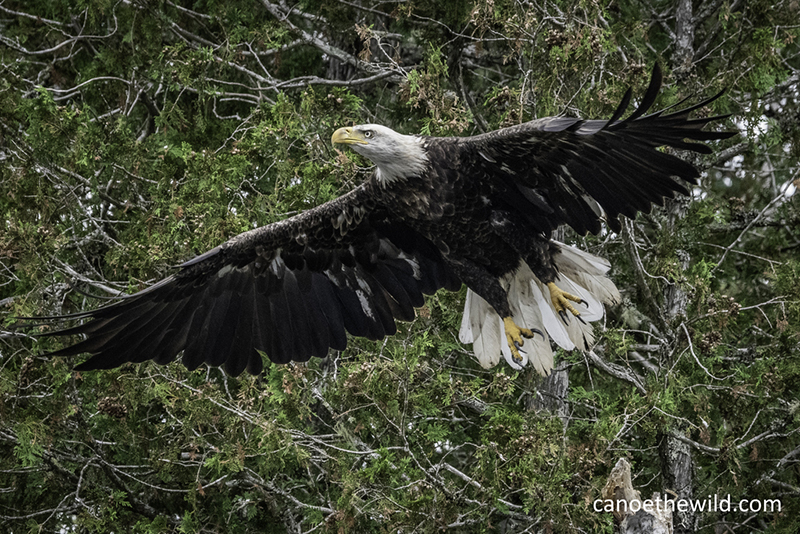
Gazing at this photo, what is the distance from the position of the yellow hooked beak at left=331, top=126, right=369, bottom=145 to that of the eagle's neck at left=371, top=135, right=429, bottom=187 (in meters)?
0.13

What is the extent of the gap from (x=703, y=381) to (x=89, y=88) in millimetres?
5184

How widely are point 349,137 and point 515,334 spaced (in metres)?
1.42

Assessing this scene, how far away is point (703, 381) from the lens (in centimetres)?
523

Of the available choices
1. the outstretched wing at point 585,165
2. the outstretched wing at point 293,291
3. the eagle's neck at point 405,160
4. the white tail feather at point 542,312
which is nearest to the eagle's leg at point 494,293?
the white tail feather at point 542,312

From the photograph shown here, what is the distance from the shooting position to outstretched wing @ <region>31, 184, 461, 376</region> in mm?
4855

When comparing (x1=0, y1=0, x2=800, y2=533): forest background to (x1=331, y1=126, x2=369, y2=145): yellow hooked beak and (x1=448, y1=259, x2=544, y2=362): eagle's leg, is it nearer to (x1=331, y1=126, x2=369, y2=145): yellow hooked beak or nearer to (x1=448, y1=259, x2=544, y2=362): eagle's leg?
(x1=448, y1=259, x2=544, y2=362): eagle's leg

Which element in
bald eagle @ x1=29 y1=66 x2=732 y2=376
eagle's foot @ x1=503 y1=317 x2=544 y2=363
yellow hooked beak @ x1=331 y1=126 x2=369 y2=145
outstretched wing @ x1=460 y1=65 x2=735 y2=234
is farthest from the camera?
eagle's foot @ x1=503 y1=317 x2=544 y2=363

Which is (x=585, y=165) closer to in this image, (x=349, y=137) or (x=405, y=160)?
(x=405, y=160)

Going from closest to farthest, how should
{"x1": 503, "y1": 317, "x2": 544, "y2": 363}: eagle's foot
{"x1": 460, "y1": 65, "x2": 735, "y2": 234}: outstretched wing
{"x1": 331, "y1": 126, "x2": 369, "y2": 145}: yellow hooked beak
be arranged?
{"x1": 460, "y1": 65, "x2": 735, "y2": 234}: outstretched wing → {"x1": 331, "y1": 126, "x2": 369, "y2": 145}: yellow hooked beak → {"x1": 503, "y1": 317, "x2": 544, "y2": 363}: eagle's foot

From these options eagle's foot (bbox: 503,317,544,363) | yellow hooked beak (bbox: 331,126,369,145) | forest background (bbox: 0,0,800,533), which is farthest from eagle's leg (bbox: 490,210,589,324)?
yellow hooked beak (bbox: 331,126,369,145)

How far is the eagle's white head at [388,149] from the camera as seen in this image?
4316mm

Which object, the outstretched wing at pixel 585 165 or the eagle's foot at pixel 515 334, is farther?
the eagle's foot at pixel 515 334

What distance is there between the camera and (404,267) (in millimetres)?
5121

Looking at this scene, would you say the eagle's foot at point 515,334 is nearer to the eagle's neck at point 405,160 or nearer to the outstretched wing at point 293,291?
the outstretched wing at point 293,291
